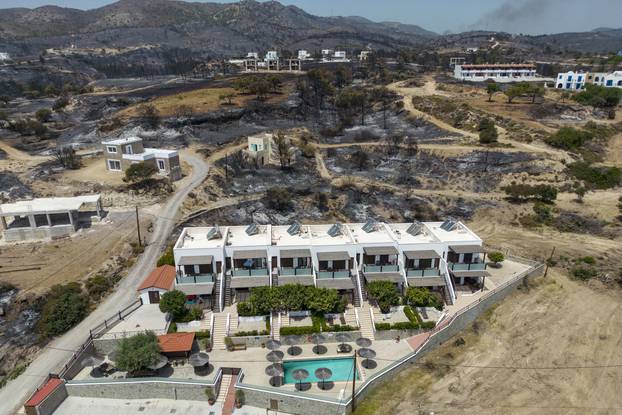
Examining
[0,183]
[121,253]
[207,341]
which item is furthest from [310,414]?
[0,183]

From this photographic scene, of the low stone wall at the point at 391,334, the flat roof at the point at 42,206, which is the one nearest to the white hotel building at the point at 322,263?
the low stone wall at the point at 391,334

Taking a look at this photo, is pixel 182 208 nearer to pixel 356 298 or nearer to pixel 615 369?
pixel 356 298

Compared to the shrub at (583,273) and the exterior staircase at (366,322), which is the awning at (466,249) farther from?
the shrub at (583,273)

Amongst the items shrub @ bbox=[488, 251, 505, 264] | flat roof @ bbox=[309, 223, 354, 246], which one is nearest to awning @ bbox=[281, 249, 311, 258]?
flat roof @ bbox=[309, 223, 354, 246]

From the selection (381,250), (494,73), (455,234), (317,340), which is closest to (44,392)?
(317,340)

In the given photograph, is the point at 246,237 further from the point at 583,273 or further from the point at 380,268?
the point at 583,273

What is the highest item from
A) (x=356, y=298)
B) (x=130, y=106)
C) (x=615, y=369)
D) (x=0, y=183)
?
(x=130, y=106)
